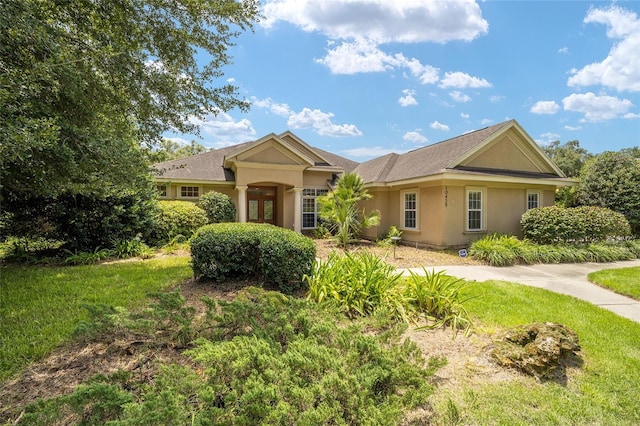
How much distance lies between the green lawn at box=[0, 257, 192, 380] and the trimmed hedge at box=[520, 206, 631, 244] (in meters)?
12.8

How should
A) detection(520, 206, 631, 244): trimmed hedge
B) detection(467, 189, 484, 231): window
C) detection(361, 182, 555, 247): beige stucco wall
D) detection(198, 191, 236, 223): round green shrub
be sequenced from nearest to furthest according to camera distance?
detection(520, 206, 631, 244): trimmed hedge → detection(361, 182, 555, 247): beige stucco wall → detection(467, 189, 484, 231): window → detection(198, 191, 236, 223): round green shrub

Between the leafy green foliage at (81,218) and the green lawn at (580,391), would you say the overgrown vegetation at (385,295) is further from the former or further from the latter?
the leafy green foliage at (81,218)

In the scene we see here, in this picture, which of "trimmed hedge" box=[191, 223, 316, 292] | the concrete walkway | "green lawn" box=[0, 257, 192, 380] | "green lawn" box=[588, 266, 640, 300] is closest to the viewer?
"green lawn" box=[0, 257, 192, 380]

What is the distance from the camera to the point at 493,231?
1337 cm

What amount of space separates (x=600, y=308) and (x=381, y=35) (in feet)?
32.7

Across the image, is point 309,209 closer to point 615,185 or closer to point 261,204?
point 261,204

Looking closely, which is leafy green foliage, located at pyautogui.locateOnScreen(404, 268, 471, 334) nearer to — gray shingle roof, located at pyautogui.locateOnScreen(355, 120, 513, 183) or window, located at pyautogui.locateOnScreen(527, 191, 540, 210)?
gray shingle roof, located at pyautogui.locateOnScreen(355, 120, 513, 183)

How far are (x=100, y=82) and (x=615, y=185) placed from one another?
20.3m

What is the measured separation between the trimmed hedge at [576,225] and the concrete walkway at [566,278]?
54.1 inches

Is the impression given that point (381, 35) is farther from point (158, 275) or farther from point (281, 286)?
point (158, 275)

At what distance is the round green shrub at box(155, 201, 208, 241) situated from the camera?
11852mm

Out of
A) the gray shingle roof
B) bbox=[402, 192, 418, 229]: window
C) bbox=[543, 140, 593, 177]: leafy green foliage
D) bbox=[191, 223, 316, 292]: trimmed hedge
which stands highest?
bbox=[543, 140, 593, 177]: leafy green foliage

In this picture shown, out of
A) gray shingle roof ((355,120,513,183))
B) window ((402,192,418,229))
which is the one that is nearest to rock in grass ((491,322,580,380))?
gray shingle roof ((355,120,513,183))

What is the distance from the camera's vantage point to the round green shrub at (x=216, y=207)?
45.0 feet
